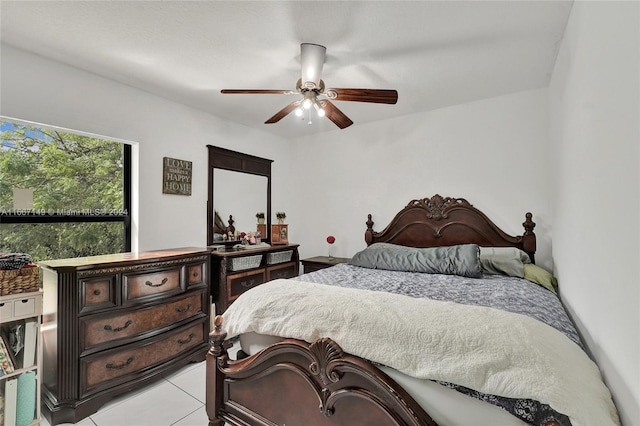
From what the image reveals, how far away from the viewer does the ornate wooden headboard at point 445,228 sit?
2938 millimetres

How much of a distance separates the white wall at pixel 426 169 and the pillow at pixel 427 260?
2.50 ft

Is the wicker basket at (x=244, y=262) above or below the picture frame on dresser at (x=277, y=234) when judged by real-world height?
below

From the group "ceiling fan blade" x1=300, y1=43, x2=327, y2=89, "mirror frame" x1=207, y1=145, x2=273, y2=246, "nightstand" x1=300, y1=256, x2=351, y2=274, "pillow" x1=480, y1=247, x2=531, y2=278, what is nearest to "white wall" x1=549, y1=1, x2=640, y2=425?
"pillow" x1=480, y1=247, x2=531, y2=278

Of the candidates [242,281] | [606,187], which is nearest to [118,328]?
[242,281]

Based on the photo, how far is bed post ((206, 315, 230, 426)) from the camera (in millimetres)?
1727

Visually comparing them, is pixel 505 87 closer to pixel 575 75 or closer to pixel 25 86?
pixel 575 75

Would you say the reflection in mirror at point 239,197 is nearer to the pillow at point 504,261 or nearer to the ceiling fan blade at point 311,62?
the ceiling fan blade at point 311,62

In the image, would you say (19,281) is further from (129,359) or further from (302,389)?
(302,389)

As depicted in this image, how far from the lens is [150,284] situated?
2.32 meters

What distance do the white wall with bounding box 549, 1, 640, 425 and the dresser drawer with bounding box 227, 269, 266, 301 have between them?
2686mm

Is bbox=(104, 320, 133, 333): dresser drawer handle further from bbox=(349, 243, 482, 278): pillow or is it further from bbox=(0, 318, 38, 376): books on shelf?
bbox=(349, 243, 482, 278): pillow

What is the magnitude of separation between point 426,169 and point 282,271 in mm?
2092

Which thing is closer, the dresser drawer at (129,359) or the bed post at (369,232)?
the dresser drawer at (129,359)

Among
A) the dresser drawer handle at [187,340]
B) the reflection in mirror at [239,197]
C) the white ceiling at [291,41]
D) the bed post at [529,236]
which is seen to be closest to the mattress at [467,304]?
the bed post at [529,236]
